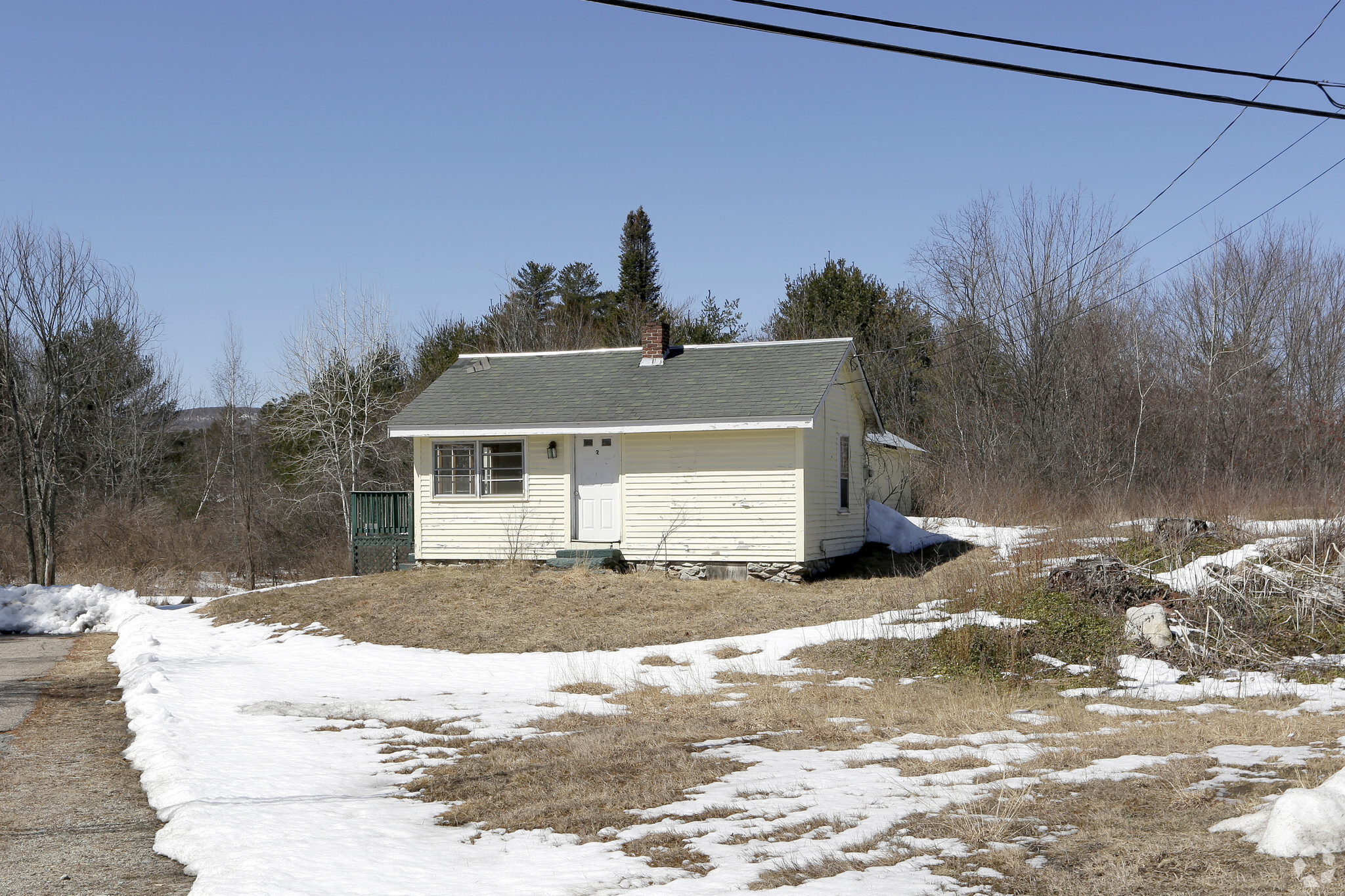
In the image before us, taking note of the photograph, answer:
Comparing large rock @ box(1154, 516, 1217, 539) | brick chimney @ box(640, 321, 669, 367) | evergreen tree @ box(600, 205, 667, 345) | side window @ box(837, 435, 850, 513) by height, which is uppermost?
evergreen tree @ box(600, 205, 667, 345)

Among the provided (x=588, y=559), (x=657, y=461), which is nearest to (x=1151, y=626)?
(x=657, y=461)

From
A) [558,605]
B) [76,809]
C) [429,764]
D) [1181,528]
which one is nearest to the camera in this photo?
[76,809]

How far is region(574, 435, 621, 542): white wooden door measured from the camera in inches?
760

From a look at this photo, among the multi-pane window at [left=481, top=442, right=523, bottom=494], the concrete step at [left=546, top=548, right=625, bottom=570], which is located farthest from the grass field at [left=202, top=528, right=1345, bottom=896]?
the multi-pane window at [left=481, top=442, right=523, bottom=494]

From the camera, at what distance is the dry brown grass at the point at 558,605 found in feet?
44.6

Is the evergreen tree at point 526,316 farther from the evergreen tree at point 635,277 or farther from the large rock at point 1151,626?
the large rock at point 1151,626

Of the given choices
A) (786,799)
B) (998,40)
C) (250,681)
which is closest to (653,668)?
(250,681)

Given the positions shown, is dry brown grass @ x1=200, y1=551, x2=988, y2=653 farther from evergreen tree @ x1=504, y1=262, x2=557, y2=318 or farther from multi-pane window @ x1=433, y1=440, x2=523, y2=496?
evergreen tree @ x1=504, y1=262, x2=557, y2=318

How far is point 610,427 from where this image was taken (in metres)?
18.7

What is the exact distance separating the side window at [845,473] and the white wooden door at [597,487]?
459cm

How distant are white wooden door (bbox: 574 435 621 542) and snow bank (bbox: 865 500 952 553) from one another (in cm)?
620

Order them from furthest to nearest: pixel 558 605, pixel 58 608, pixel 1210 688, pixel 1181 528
→ pixel 58 608
pixel 558 605
pixel 1181 528
pixel 1210 688

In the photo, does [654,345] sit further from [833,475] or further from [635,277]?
[635,277]

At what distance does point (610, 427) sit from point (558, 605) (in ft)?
13.8
